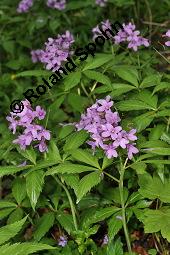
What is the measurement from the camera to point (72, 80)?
2.84 m

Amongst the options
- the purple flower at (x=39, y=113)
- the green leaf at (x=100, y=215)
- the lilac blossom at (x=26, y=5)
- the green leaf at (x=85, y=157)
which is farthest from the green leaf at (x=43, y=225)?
the lilac blossom at (x=26, y=5)

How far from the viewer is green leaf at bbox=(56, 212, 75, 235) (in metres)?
2.57

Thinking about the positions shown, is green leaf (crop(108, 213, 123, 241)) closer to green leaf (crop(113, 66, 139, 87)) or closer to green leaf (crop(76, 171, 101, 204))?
green leaf (crop(76, 171, 101, 204))

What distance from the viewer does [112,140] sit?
228 cm

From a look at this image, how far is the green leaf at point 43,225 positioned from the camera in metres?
2.51

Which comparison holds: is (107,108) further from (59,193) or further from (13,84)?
(13,84)

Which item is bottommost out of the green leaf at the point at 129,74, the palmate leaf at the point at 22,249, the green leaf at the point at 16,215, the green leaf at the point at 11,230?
the green leaf at the point at 16,215

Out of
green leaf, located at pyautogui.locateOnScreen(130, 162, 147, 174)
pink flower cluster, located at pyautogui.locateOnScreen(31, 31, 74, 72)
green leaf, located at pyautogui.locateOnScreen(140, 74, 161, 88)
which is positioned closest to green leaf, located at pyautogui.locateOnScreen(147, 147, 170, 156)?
green leaf, located at pyautogui.locateOnScreen(130, 162, 147, 174)

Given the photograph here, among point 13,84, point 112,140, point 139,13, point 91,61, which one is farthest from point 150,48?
point 112,140

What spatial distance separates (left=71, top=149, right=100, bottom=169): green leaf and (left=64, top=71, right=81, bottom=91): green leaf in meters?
0.59

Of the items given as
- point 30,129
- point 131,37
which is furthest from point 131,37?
point 30,129

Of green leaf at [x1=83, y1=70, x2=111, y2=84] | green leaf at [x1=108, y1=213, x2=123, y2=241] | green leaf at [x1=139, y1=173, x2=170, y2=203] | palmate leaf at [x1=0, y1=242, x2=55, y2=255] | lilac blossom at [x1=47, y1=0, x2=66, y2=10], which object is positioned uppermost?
green leaf at [x1=83, y1=70, x2=111, y2=84]

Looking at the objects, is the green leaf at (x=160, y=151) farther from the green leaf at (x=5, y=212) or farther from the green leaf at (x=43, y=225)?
the green leaf at (x=5, y=212)

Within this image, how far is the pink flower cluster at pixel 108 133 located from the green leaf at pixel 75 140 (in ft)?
0.42
